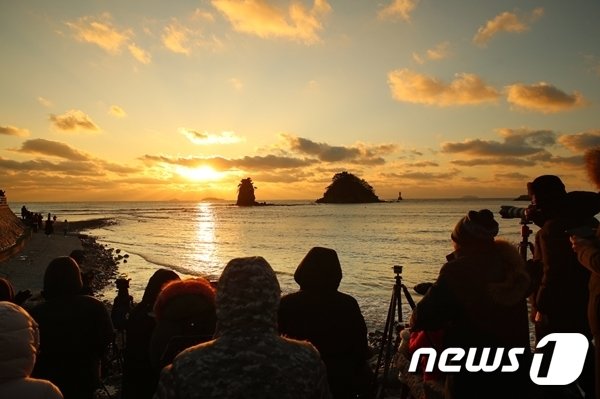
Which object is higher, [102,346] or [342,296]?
[342,296]

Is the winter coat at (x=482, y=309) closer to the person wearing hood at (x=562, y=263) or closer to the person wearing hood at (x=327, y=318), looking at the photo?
the person wearing hood at (x=327, y=318)

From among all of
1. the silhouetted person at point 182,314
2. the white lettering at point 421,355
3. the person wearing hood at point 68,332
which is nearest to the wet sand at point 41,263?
the person wearing hood at point 68,332

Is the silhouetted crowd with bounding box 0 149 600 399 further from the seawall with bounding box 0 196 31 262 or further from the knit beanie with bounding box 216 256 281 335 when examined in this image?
the seawall with bounding box 0 196 31 262

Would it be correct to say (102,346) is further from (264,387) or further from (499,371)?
(499,371)

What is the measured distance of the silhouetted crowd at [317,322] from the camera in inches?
75.6

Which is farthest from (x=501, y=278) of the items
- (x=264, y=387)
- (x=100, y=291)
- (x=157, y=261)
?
(x=157, y=261)

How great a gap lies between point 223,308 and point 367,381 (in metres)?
2.64

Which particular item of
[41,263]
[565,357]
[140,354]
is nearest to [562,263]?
[565,357]

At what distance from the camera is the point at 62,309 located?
12.4ft

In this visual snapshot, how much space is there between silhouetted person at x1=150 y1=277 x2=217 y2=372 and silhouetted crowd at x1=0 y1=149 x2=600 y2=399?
0.03 feet

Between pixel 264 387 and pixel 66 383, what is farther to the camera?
pixel 66 383

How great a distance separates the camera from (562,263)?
4449 mm

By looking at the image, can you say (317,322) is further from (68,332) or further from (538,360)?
(68,332)

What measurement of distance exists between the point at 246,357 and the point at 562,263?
13.2ft
